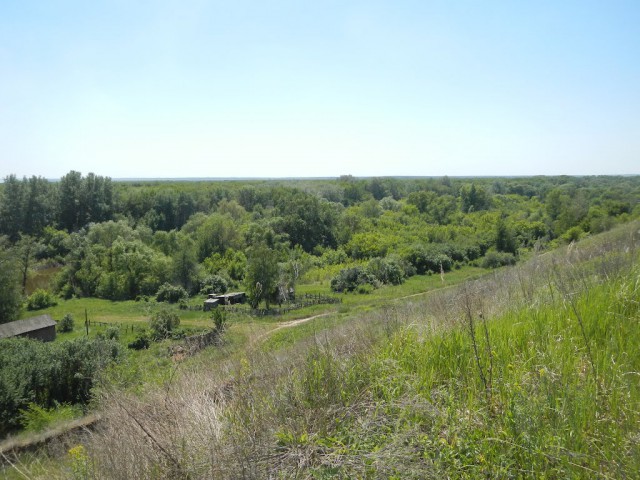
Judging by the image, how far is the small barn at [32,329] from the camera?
27.2 m

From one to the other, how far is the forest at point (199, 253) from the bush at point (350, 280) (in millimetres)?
153

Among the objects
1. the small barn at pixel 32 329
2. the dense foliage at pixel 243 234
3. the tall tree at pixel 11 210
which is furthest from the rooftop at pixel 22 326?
the tall tree at pixel 11 210

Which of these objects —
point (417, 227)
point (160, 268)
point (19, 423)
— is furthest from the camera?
point (417, 227)

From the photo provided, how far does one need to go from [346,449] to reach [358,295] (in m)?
38.1

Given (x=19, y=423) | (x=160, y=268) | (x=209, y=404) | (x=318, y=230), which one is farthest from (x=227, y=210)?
(x=209, y=404)

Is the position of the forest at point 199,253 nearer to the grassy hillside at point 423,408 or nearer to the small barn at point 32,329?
the small barn at point 32,329

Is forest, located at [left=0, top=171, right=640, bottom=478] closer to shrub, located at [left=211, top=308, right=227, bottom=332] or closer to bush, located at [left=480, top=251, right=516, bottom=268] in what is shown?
bush, located at [left=480, top=251, right=516, bottom=268]

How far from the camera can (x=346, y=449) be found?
8.29ft

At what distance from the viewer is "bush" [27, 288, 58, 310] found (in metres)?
42.3

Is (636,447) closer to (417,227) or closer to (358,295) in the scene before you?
(358,295)

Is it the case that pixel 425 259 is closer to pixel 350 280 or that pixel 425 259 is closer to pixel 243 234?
pixel 350 280

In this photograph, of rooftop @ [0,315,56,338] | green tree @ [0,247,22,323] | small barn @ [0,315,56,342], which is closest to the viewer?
rooftop @ [0,315,56,338]

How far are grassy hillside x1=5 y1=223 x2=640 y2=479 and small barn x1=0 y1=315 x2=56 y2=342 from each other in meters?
30.1

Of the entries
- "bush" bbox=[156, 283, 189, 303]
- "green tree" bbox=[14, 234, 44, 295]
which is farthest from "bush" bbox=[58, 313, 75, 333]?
"green tree" bbox=[14, 234, 44, 295]
